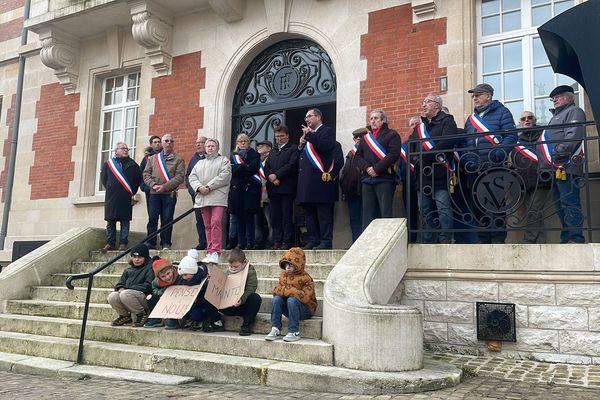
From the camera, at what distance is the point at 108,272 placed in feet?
27.2

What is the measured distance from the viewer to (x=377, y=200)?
712 cm

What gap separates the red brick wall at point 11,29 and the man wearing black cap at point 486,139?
1125cm

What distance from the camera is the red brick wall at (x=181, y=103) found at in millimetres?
10367

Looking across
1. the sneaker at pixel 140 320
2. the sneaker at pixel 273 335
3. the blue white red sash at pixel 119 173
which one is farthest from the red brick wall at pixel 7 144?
the sneaker at pixel 273 335

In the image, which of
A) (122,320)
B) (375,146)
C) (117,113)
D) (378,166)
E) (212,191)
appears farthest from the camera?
(117,113)

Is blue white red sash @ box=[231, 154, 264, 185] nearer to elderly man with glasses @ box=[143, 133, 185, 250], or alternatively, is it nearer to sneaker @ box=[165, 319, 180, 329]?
elderly man with glasses @ box=[143, 133, 185, 250]

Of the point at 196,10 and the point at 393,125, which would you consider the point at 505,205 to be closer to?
the point at 393,125

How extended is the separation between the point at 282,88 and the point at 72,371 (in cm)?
604

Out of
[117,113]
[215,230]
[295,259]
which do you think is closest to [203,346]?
[295,259]

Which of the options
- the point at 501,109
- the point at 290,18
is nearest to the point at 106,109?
the point at 290,18

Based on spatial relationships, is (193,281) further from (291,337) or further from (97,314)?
(97,314)

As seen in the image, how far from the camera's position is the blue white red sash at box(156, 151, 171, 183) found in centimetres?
900

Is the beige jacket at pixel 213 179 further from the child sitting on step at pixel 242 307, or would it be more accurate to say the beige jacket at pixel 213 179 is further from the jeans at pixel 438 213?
the jeans at pixel 438 213

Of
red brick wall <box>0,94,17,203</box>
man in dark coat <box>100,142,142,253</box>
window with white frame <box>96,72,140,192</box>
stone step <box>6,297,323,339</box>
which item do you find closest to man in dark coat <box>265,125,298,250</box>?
stone step <box>6,297,323,339</box>
